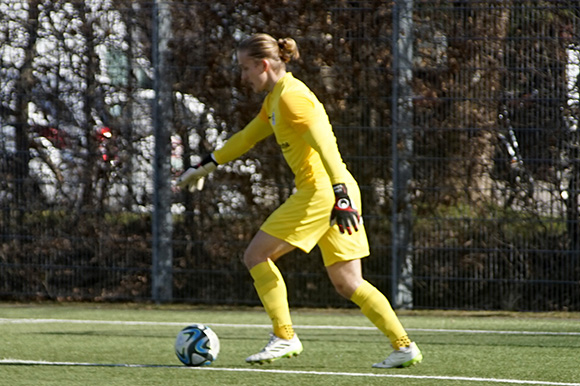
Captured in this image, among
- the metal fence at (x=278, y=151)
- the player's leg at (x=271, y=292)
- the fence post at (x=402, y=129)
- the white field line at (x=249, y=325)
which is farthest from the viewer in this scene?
the fence post at (x=402, y=129)

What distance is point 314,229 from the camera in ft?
19.9

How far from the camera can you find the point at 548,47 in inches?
381

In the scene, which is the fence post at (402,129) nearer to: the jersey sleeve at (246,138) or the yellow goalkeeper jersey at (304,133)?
the jersey sleeve at (246,138)

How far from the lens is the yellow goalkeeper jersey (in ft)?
19.4

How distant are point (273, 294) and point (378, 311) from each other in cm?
64

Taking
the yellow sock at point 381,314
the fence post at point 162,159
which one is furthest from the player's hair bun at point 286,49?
the fence post at point 162,159

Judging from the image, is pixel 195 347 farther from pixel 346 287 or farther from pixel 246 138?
pixel 246 138

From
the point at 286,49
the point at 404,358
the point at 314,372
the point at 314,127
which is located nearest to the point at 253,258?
the point at 314,372

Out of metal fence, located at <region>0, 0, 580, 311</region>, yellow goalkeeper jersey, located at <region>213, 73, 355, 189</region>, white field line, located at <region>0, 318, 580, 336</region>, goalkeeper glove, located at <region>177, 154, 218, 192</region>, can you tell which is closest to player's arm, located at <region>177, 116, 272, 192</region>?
goalkeeper glove, located at <region>177, 154, 218, 192</region>

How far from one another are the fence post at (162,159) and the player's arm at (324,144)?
15.2ft

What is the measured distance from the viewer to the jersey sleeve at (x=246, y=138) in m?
6.64

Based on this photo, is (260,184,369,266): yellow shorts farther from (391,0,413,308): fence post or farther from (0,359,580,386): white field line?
(391,0,413,308): fence post

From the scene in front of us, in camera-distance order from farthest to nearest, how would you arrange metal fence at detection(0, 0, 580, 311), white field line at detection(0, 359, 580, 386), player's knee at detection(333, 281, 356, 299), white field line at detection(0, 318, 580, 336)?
metal fence at detection(0, 0, 580, 311) < white field line at detection(0, 318, 580, 336) < player's knee at detection(333, 281, 356, 299) < white field line at detection(0, 359, 580, 386)

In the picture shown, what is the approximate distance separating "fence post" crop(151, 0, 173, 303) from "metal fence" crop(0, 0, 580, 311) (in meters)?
0.01
